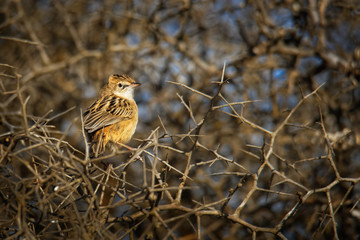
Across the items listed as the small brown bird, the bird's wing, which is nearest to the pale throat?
the small brown bird

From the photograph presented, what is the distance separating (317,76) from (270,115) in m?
1.62

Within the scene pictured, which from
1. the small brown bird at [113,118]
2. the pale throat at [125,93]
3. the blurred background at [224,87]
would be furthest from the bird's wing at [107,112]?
the blurred background at [224,87]

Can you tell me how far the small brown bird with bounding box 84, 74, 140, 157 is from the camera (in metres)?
5.82

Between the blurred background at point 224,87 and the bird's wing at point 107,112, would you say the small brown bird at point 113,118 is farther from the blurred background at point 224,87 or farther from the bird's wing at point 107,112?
the blurred background at point 224,87

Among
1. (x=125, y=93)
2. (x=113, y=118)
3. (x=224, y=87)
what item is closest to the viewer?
(x=113, y=118)

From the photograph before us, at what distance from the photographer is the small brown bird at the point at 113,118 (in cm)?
582

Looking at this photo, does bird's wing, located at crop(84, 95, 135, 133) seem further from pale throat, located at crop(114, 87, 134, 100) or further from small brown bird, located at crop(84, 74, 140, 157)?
pale throat, located at crop(114, 87, 134, 100)

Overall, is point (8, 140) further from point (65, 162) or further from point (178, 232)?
point (178, 232)

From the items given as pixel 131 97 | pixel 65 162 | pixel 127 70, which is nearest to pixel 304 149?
pixel 131 97

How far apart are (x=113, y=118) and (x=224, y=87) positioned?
9.14ft

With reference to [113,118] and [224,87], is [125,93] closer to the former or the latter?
[113,118]

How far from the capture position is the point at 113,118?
6027 millimetres

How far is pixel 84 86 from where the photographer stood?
9.03m

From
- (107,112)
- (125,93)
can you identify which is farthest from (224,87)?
(107,112)
